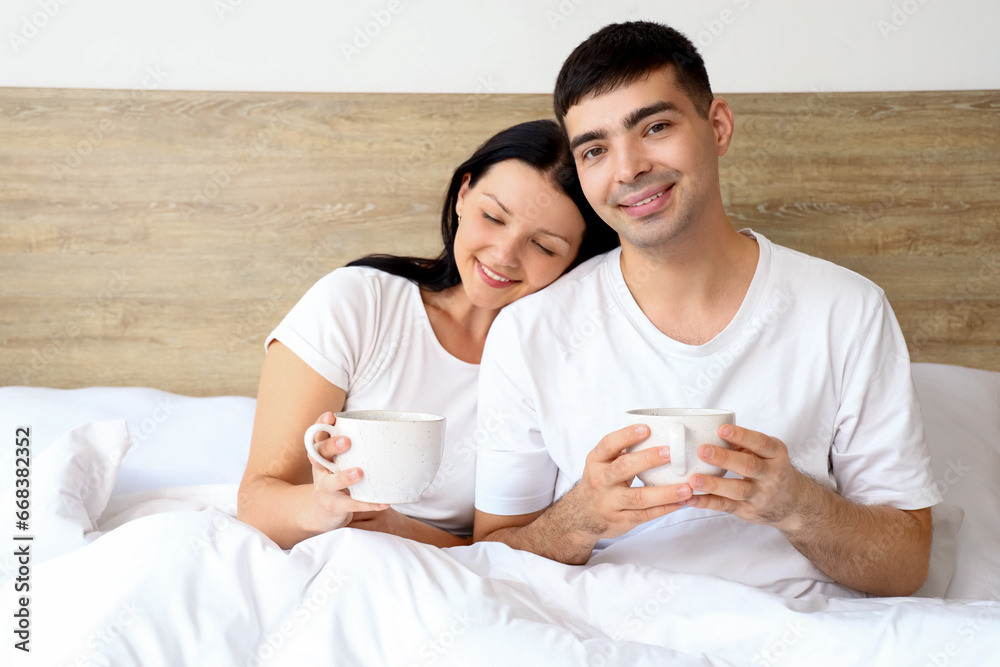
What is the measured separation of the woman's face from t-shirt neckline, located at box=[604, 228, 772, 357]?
120 millimetres

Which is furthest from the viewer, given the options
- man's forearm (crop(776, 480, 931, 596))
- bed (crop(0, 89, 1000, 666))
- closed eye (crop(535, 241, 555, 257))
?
bed (crop(0, 89, 1000, 666))

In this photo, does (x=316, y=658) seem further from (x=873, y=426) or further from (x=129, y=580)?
(x=873, y=426)

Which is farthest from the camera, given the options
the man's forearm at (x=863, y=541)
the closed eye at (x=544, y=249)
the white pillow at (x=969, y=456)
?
the closed eye at (x=544, y=249)

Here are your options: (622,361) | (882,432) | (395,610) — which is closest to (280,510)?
(395,610)

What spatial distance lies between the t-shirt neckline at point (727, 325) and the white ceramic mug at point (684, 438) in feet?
1.14

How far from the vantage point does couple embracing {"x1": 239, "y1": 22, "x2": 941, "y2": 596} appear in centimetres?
114

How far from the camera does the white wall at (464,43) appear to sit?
179 centimetres

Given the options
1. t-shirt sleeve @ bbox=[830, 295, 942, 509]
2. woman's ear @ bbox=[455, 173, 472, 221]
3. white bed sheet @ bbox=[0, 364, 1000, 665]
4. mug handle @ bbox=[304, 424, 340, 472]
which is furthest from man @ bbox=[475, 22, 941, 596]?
mug handle @ bbox=[304, 424, 340, 472]

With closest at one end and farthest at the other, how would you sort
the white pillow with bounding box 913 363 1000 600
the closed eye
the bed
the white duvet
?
the white duvet, the white pillow with bounding box 913 363 1000 600, the closed eye, the bed

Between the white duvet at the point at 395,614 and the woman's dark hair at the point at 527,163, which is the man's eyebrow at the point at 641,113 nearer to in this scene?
the woman's dark hair at the point at 527,163

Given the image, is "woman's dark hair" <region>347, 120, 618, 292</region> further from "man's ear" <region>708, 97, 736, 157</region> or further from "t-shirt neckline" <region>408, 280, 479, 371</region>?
"man's ear" <region>708, 97, 736, 157</region>

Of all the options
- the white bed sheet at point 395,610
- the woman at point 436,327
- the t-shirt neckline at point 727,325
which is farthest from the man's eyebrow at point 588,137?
the white bed sheet at point 395,610

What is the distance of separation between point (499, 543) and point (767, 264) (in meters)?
0.63

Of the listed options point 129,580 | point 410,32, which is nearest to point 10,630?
point 129,580
